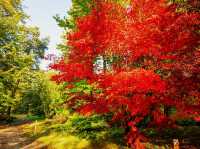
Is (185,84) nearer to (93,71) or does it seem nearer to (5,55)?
(93,71)

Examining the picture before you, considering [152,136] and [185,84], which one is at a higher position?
[185,84]

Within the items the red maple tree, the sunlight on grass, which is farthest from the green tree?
the red maple tree

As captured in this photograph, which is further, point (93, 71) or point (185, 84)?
point (93, 71)

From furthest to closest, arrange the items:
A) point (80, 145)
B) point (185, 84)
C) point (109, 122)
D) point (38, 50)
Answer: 1. point (38, 50)
2. point (109, 122)
3. point (80, 145)
4. point (185, 84)

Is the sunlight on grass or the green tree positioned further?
the green tree

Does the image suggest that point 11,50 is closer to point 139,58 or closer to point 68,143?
point 68,143

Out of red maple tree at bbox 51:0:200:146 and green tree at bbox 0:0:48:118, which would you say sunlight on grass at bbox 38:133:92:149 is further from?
green tree at bbox 0:0:48:118

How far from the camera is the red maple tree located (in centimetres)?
1459

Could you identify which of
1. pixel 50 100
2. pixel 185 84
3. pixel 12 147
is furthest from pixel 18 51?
pixel 185 84

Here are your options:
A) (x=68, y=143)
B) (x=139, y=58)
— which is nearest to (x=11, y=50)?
(x=68, y=143)

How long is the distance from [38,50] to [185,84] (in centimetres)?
5546

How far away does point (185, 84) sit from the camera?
50.5 feet

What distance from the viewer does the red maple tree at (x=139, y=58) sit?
14.6 metres

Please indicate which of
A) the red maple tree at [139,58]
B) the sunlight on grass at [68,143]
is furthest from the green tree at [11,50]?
the red maple tree at [139,58]
